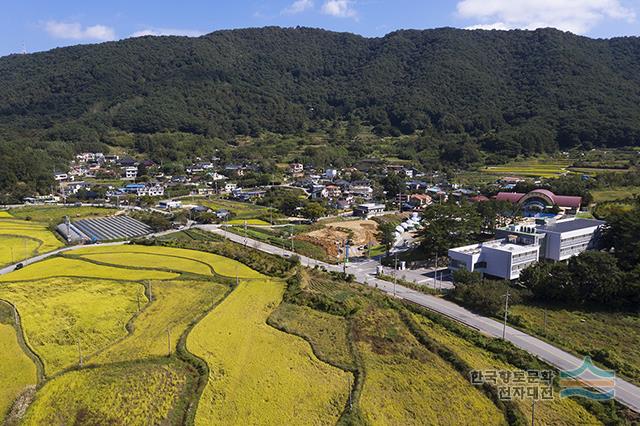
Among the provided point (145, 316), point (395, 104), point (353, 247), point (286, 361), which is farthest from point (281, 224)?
point (395, 104)

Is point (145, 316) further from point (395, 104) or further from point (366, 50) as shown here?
point (366, 50)

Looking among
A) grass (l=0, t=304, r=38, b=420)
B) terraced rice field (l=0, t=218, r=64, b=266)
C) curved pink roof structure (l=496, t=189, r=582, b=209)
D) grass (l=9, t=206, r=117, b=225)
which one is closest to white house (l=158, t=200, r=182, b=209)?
grass (l=9, t=206, r=117, b=225)

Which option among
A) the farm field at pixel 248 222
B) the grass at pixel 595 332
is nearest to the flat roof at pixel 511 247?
the grass at pixel 595 332

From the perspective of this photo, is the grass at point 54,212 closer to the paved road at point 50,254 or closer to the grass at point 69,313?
the paved road at point 50,254

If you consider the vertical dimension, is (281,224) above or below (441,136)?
below

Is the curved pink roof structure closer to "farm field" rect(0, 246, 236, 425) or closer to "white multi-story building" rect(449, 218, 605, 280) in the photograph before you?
"white multi-story building" rect(449, 218, 605, 280)

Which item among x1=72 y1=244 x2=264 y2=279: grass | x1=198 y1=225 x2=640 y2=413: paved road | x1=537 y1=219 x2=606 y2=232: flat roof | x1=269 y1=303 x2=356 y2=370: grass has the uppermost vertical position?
x1=537 y1=219 x2=606 y2=232: flat roof
